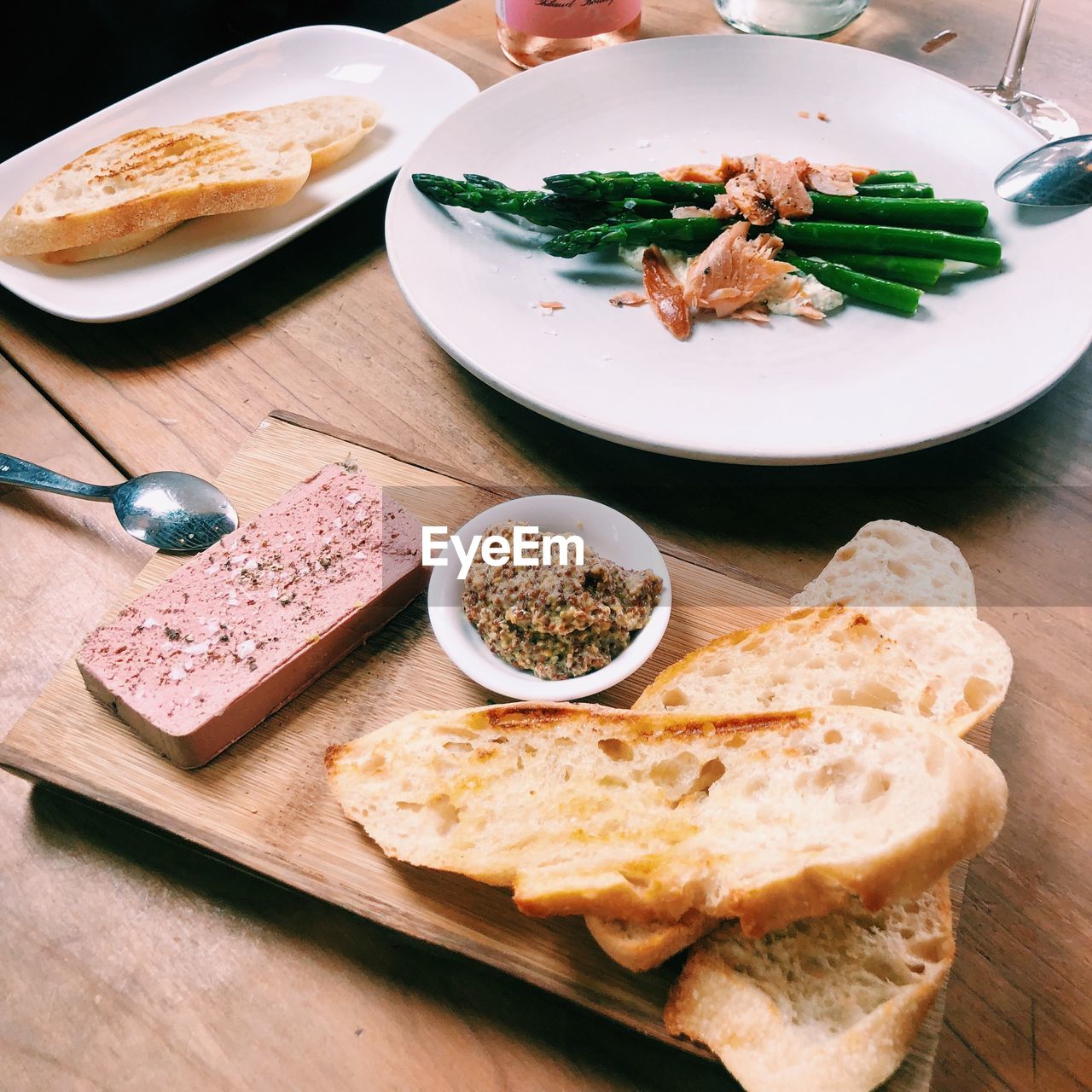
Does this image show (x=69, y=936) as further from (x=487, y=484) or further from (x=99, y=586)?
(x=487, y=484)

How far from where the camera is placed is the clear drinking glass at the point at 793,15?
124 inches

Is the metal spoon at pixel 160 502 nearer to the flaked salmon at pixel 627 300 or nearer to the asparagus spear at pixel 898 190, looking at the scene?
the flaked salmon at pixel 627 300

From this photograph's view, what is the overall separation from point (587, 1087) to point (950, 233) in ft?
6.61

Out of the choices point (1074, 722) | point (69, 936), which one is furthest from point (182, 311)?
point (1074, 722)

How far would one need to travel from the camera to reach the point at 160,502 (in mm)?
1892

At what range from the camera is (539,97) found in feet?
9.09

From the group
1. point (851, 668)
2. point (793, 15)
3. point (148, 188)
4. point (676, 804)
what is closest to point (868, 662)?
point (851, 668)

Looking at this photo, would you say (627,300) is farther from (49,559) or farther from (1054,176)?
(49,559)

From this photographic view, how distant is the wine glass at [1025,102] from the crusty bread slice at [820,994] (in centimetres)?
250

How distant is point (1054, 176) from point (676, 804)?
1910mm

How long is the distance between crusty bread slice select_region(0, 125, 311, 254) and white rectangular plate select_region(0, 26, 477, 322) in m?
0.08

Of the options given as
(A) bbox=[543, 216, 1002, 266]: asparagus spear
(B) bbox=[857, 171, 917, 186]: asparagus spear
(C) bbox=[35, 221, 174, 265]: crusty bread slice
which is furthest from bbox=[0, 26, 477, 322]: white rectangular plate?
(B) bbox=[857, 171, 917, 186]: asparagus spear

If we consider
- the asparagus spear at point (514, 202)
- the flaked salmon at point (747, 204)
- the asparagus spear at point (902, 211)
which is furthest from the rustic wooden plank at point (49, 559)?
the asparagus spear at point (902, 211)

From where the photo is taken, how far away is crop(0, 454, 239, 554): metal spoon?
1845mm
